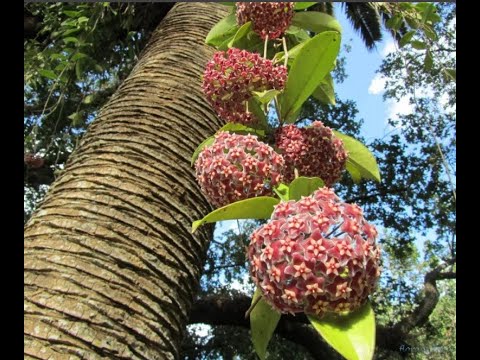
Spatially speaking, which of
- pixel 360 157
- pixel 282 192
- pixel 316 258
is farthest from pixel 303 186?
pixel 360 157

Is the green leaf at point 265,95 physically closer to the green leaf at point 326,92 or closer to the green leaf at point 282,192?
the green leaf at point 282,192

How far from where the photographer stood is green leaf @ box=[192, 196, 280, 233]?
725 mm

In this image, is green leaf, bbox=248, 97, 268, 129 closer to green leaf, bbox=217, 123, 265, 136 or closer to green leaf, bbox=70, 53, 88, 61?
green leaf, bbox=217, 123, 265, 136

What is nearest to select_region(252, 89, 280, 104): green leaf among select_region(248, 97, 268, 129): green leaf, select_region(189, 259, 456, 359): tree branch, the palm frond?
select_region(248, 97, 268, 129): green leaf

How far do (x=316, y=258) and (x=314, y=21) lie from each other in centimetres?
85

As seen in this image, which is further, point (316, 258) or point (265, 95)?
point (265, 95)

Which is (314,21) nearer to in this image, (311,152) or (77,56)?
(311,152)

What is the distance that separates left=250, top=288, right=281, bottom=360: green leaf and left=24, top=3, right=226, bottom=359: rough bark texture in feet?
0.61

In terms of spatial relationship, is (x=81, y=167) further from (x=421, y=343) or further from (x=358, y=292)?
(x=421, y=343)

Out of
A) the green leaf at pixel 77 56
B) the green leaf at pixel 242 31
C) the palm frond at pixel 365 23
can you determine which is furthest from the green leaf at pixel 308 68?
the palm frond at pixel 365 23

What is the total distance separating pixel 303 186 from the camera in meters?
0.77

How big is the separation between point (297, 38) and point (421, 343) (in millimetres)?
7833

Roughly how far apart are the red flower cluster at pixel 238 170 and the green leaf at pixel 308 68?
22 cm

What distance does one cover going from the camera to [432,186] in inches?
287
